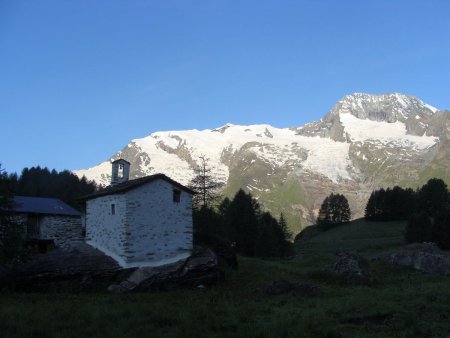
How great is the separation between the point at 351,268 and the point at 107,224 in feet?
58.3

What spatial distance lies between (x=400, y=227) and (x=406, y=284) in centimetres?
8949

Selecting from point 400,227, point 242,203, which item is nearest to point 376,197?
point 400,227

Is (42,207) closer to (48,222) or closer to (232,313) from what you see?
(48,222)

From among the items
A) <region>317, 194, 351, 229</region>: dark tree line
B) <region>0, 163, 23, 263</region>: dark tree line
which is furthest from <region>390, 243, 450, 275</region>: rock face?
<region>317, 194, 351, 229</region>: dark tree line

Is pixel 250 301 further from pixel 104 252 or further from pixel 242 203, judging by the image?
pixel 242 203

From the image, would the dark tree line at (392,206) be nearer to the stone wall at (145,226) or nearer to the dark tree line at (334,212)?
the dark tree line at (334,212)

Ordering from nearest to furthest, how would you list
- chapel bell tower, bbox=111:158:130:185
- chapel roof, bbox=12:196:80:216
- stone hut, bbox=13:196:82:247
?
chapel bell tower, bbox=111:158:130:185
stone hut, bbox=13:196:82:247
chapel roof, bbox=12:196:80:216

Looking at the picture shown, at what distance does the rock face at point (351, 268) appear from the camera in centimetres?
3353

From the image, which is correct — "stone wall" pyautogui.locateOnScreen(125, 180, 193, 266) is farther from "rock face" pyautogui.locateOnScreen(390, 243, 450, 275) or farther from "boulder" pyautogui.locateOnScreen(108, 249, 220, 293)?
"rock face" pyautogui.locateOnScreen(390, 243, 450, 275)

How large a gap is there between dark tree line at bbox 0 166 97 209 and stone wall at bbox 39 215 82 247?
1675 inches

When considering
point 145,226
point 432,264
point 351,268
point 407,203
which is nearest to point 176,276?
point 145,226

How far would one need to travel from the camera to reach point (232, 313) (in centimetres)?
2084

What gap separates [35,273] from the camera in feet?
98.0

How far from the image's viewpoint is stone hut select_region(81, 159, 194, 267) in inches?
1292
